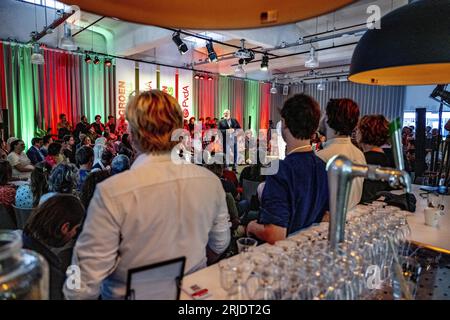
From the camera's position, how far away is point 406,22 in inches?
48.7

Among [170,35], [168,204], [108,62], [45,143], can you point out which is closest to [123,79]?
[108,62]

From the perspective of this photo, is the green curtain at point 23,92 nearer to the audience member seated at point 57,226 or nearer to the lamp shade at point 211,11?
the audience member seated at point 57,226

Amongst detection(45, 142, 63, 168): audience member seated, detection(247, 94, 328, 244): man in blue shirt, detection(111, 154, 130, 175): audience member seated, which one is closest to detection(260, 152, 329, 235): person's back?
detection(247, 94, 328, 244): man in blue shirt

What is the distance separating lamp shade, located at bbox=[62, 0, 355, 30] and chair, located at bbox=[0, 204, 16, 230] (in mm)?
2737

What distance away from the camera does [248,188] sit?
4531mm

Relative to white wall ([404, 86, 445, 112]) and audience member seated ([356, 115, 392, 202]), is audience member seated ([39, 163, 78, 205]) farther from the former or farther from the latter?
white wall ([404, 86, 445, 112])

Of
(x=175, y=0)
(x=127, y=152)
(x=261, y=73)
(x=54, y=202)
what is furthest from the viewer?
(x=261, y=73)

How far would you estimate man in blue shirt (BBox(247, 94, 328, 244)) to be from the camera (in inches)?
60.4

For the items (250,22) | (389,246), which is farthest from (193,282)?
(250,22)

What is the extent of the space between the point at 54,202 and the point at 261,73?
14.2 meters

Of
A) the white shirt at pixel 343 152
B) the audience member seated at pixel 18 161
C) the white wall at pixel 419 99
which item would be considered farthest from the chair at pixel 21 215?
the white wall at pixel 419 99

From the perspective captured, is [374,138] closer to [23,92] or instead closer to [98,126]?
[98,126]
